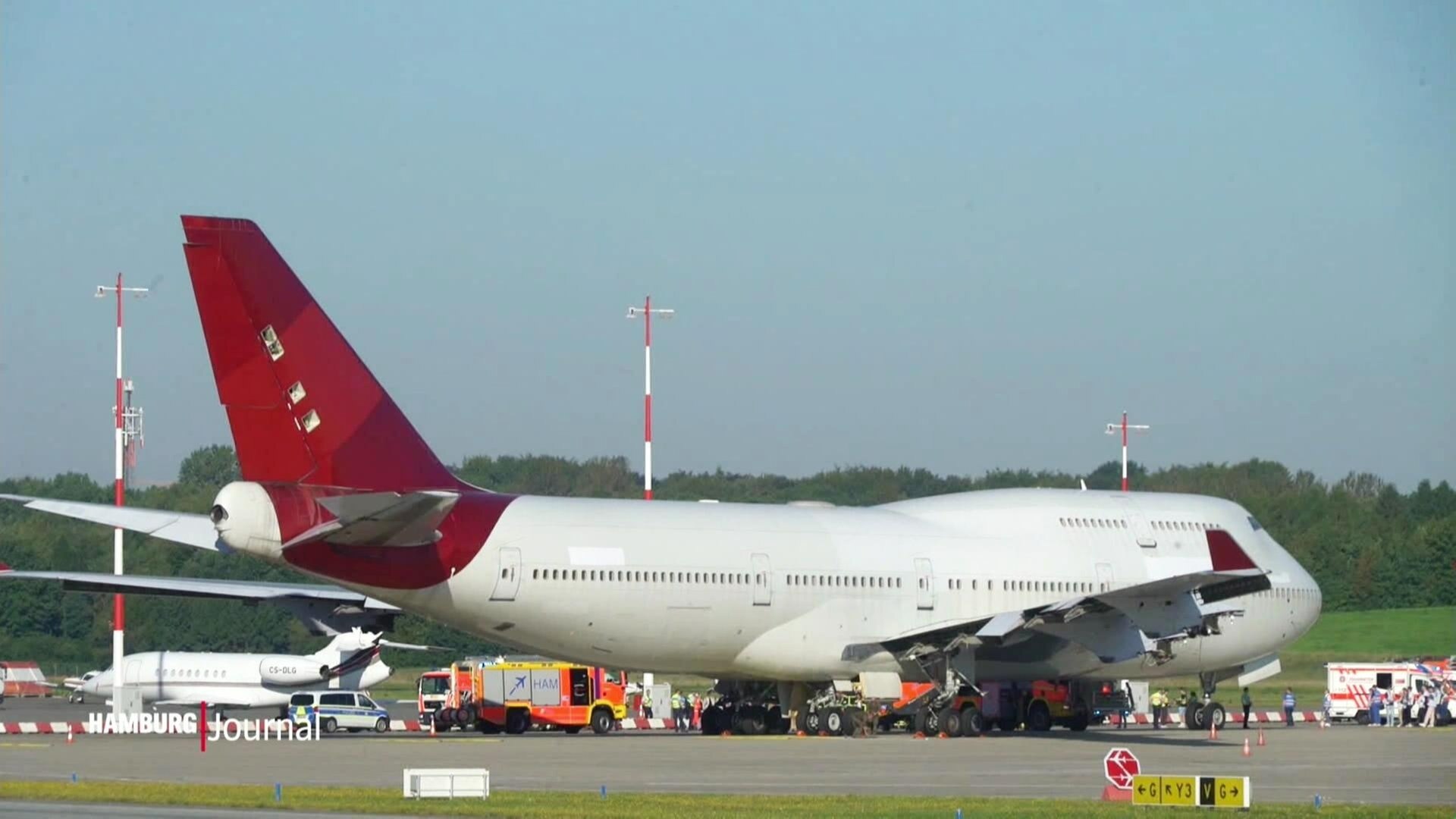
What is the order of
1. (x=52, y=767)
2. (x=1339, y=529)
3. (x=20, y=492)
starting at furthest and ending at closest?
(x=20, y=492) → (x=1339, y=529) → (x=52, y=767)

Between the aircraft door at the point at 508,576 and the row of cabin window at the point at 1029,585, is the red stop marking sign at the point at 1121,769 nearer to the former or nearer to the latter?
the aircraft door at the point at 508,576

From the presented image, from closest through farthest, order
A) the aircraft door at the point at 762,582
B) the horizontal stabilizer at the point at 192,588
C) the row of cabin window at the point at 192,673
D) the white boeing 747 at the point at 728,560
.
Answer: the white boeing 747 at the point at 728,560 < the aircraft door at the point at 762,582 < the horizontal stabilizer at the point at 192,588 < the row of cabin window at the point at 192,673

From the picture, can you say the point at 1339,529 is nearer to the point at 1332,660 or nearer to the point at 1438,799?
the point at 1332,660

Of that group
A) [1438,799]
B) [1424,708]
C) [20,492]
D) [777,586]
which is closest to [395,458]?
[777,586]

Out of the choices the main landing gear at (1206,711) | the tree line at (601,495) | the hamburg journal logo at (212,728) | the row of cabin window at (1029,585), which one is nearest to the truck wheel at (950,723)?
the row of cabin window at (1029,585)

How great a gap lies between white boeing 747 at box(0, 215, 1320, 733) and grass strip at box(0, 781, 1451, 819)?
9585 millimetres

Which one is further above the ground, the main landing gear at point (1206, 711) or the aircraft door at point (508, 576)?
the aircraft door at point (508, 576)

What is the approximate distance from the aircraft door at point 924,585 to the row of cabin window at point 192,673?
31.8 metres

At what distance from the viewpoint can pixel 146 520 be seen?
36.1m

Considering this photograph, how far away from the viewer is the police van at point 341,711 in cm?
5175

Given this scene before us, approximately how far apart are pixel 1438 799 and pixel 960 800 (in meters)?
5.27

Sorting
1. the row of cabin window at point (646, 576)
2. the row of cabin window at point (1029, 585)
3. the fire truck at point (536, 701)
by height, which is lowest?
the fire truck at point (536, 701)

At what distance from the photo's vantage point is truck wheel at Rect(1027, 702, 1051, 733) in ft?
143

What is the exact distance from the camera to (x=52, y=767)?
29.0m
